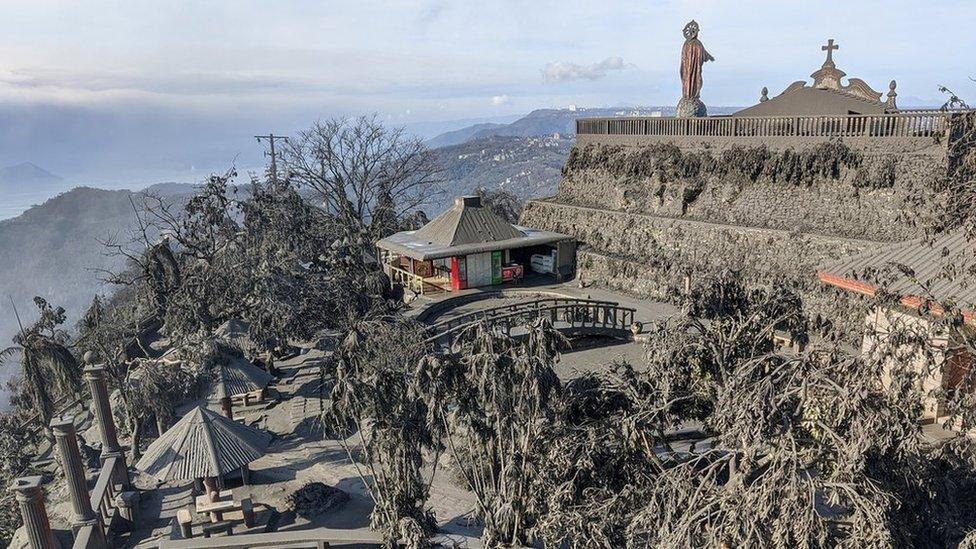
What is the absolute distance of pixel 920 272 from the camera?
10.3 metres

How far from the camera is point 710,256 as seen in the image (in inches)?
875

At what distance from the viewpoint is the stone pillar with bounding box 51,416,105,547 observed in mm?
11719

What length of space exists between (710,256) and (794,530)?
1807 cm

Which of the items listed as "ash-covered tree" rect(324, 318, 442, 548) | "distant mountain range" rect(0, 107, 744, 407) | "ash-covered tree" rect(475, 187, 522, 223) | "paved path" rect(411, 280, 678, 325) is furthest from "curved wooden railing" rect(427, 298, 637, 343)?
"distant mountain range" rect(0, 107, 744, 407)

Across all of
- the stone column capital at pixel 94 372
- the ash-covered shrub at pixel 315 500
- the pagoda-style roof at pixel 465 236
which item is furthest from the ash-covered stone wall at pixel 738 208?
the stone column capital at pixel 94 372

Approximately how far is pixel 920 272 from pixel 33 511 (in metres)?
15.9

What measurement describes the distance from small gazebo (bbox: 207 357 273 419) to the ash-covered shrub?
4.06 metres

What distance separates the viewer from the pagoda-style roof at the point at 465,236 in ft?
82.1

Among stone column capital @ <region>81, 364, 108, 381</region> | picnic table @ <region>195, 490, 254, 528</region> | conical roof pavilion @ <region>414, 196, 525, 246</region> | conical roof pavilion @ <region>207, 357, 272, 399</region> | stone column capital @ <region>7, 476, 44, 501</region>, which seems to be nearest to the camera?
stone column capital @ <region>7, 476, 44, 501</region>

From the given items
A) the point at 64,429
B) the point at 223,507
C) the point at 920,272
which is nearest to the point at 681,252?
the point at 920,272

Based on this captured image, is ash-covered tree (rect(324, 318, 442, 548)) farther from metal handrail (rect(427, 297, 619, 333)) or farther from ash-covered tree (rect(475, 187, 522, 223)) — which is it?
ash-covered tree (rect(475, 187, 522, 223))

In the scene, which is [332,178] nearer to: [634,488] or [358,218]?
[358,218]

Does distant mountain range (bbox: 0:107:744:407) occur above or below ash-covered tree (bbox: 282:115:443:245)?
below

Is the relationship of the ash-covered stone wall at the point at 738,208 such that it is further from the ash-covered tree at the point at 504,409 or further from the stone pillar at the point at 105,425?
the stone pillar at the point at 105,425
